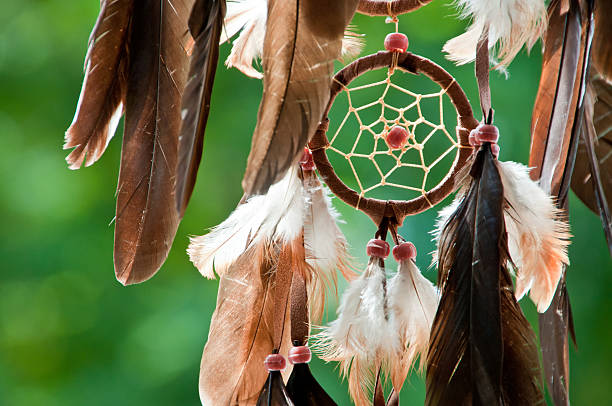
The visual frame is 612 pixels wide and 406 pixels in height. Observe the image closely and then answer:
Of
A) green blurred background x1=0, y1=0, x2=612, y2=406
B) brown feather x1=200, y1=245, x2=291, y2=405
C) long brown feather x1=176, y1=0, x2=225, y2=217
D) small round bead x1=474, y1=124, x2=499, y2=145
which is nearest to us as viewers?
long brown feather x1=176, y1=0, x2=225, y2=217

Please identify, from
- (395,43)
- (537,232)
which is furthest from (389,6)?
(537,232)

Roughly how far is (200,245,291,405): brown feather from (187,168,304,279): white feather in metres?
0.02

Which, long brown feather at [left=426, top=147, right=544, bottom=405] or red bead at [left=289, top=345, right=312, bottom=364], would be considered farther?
red bead at [left=289, top=345, right=312, bottom=364]

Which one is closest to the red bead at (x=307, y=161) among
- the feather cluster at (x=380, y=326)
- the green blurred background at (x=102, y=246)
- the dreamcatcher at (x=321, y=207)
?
the dreamcatcher at (x=321, y=207)

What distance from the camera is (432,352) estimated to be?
0.49 m

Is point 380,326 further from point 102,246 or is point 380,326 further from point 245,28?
point 102,246

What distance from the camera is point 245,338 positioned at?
2.04 ft

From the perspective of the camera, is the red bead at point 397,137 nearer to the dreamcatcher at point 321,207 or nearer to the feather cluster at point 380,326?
the dreamcatcher at point 321,207

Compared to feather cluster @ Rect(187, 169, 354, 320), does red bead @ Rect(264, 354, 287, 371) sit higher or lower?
lower

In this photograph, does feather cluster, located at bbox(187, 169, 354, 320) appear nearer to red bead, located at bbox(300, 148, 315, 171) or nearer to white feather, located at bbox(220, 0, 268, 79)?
red bead, located at bbox(300, 148, 315, 171)

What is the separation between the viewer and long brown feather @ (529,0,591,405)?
1.60 feet

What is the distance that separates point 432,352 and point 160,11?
0.34m

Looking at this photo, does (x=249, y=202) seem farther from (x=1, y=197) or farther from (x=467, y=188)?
(x=1, y=197)

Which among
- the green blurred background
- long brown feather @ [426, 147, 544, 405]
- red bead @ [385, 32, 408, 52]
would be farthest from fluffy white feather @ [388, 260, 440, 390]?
the green blurred background
